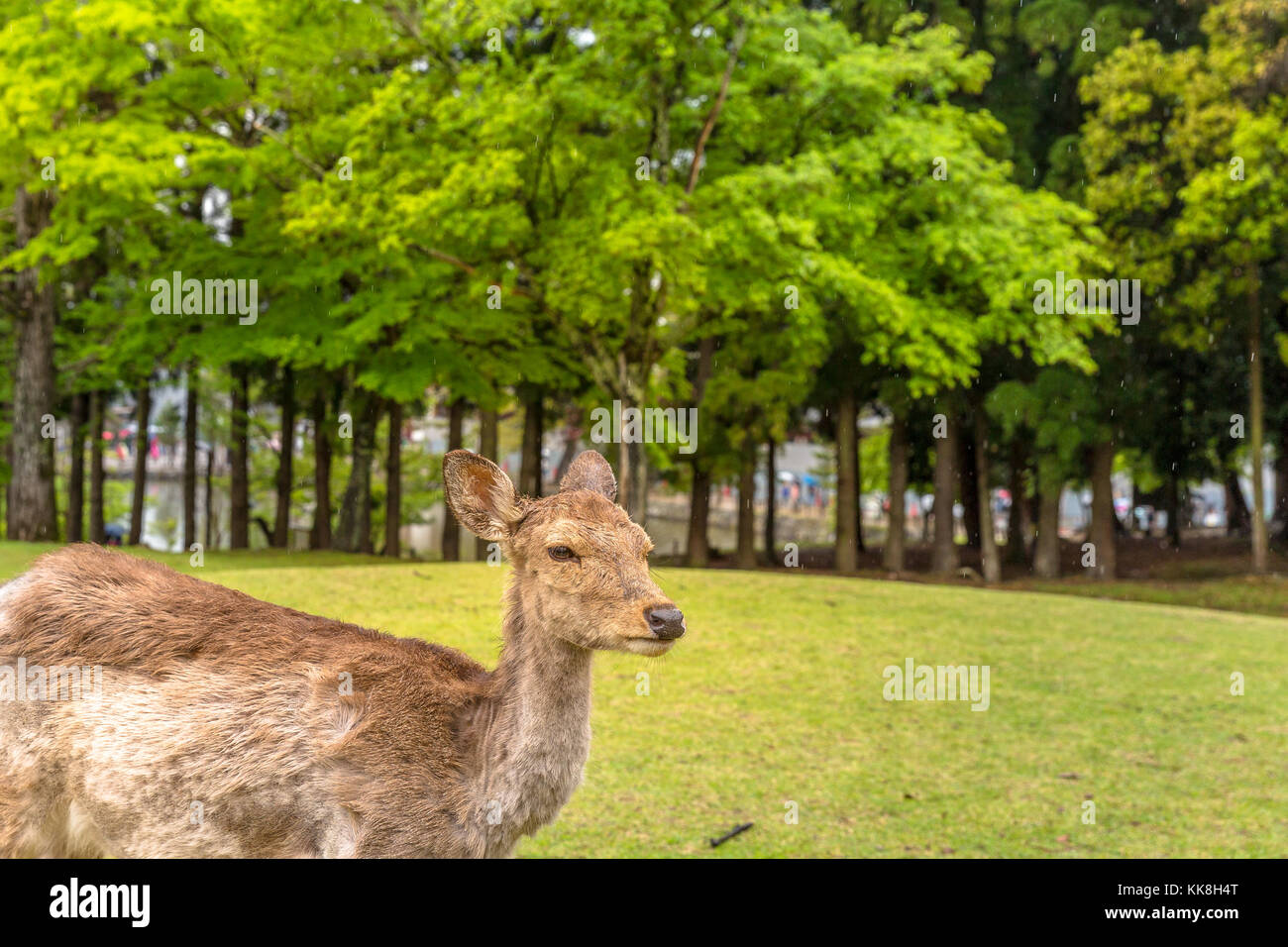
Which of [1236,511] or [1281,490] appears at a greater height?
[1281,490]

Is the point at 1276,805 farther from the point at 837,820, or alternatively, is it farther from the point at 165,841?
the point at 165,841

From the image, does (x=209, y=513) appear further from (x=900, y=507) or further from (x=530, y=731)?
(x=900, y=507)

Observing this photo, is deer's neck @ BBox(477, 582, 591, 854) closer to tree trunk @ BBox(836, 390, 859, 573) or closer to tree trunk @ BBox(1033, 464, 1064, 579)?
tree trunk @ BBox(836, 390, 859, 573)

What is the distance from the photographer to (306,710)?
9.62 ft

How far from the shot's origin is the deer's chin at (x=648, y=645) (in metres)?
2.68

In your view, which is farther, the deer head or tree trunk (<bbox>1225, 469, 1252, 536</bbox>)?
tree trunk (<bbox>1225, 469, 1252, 536</bbox>)

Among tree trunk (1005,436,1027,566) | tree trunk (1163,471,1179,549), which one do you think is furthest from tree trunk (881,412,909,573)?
tree trunk (1163,471,1179,549)

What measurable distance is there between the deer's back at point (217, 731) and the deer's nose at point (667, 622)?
2.51 ft

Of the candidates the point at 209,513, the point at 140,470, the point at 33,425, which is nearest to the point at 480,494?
the point at 33,425

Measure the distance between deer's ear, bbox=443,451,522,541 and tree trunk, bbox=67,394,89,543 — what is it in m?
2.52

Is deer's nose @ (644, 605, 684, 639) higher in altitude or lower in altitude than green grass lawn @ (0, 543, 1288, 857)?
higher

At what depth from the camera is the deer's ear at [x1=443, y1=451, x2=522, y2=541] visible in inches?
101

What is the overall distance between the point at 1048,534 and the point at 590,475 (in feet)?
87.7

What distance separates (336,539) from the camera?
7641 millimetres
